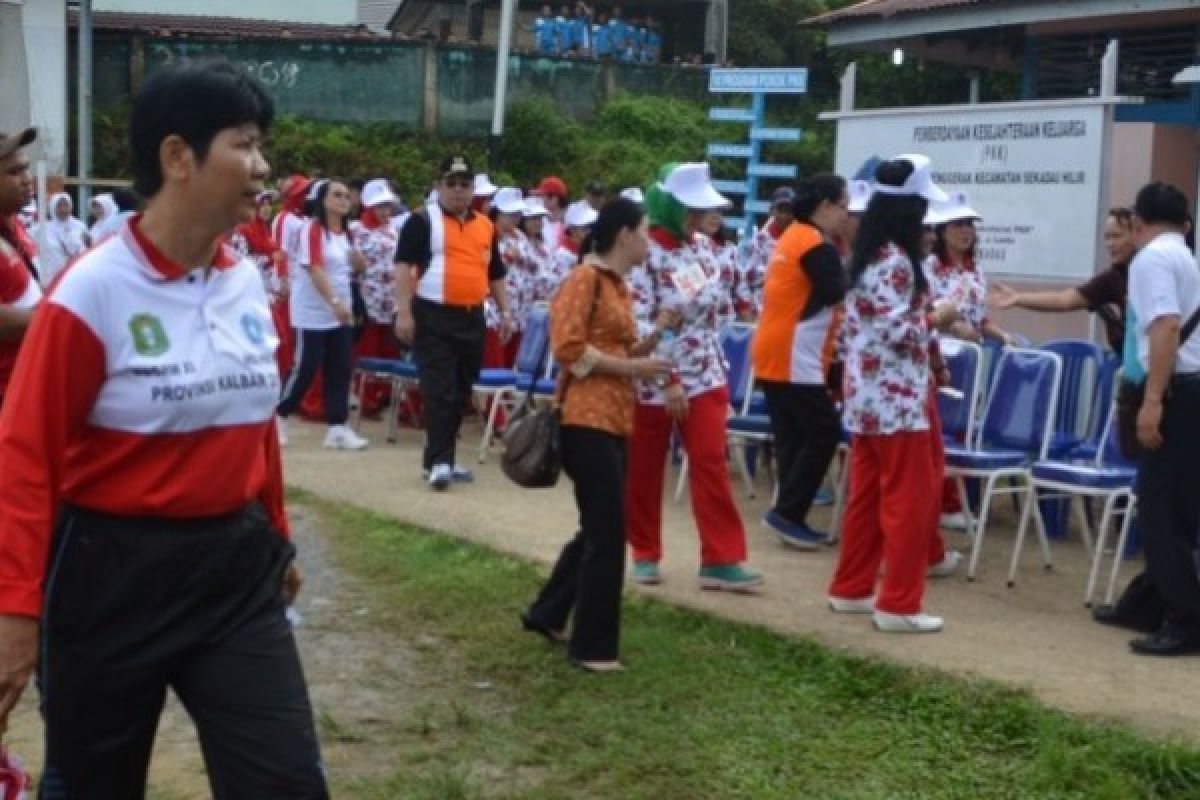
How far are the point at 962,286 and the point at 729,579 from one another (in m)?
2.46

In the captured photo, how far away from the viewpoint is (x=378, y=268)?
46.5 feet

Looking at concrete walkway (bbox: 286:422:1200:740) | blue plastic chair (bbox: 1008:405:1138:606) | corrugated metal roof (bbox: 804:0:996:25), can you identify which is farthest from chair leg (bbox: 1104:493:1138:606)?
corrugated metal roof (bbox: 804:0:996:25)

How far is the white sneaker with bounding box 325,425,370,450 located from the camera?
1267 centimetres

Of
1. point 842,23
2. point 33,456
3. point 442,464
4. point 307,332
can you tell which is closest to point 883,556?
point 442,464

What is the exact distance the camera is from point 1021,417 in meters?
8.98

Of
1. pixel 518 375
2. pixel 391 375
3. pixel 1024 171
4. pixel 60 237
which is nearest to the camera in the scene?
pixel 1024 171

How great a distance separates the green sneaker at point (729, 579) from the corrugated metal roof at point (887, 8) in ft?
26.6

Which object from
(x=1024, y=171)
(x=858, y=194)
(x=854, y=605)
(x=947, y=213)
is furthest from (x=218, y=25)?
(x=854, y=605)

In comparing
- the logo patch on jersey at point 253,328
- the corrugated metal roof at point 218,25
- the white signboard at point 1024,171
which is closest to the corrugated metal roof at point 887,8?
the white signboard at point 1024,171

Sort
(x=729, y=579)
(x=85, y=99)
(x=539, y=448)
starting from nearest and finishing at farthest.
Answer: (x=539, y=448) → (x=729, y=579) → (x=85, y=99)

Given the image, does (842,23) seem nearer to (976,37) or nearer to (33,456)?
(976,37)

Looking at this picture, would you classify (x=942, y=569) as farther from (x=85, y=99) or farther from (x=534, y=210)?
(x=85, y=99)

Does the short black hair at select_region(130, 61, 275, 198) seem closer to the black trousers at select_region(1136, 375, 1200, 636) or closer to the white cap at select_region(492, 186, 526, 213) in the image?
the black trousers at select_region(1136, 375, 1200, 636)

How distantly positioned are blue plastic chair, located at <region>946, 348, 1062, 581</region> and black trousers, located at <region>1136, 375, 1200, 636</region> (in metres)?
1.33
